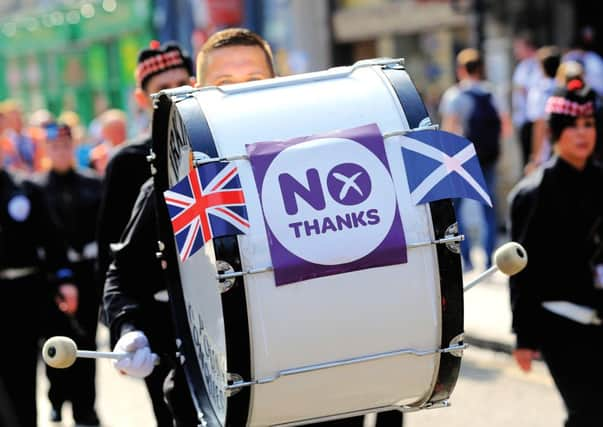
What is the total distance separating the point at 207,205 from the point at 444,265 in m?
0.62

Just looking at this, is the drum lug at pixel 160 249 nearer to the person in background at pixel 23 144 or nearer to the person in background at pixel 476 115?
the person in background at pixel 476 115

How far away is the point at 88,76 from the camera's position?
27.8 m

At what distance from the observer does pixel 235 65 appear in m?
3.77

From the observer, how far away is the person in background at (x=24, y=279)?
5.40 meters

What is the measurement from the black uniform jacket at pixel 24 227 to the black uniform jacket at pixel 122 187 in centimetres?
117

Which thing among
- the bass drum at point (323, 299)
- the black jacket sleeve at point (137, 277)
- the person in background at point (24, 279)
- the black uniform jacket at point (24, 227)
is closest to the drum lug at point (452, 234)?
the bass drum at point (323, 299)

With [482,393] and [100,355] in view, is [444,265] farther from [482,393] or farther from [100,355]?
[482,393]

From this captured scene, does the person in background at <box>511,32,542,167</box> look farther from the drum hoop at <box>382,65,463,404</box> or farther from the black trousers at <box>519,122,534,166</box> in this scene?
the drum hoop at <box>382,65,463,404</box>

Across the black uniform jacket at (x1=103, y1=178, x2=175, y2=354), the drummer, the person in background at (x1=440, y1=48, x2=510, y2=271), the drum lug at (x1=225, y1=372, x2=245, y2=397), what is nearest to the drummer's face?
the drummer

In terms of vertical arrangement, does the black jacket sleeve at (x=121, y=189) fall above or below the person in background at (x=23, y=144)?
above

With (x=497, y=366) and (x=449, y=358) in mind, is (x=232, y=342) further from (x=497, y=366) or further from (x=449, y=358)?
(x=497, y=366)

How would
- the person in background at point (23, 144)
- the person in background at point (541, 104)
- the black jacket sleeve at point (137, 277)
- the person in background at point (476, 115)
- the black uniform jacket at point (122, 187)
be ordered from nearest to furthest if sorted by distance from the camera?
the black jacket sleeve at point (137, 277) → the black uniform jacket at point (122, 187) → the person in background at point (541, 104) → the person in background at point (476, 115) → the person in background at point (23, 144)

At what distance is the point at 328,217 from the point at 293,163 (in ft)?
0.53

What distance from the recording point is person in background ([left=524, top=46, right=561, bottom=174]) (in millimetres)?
9820
